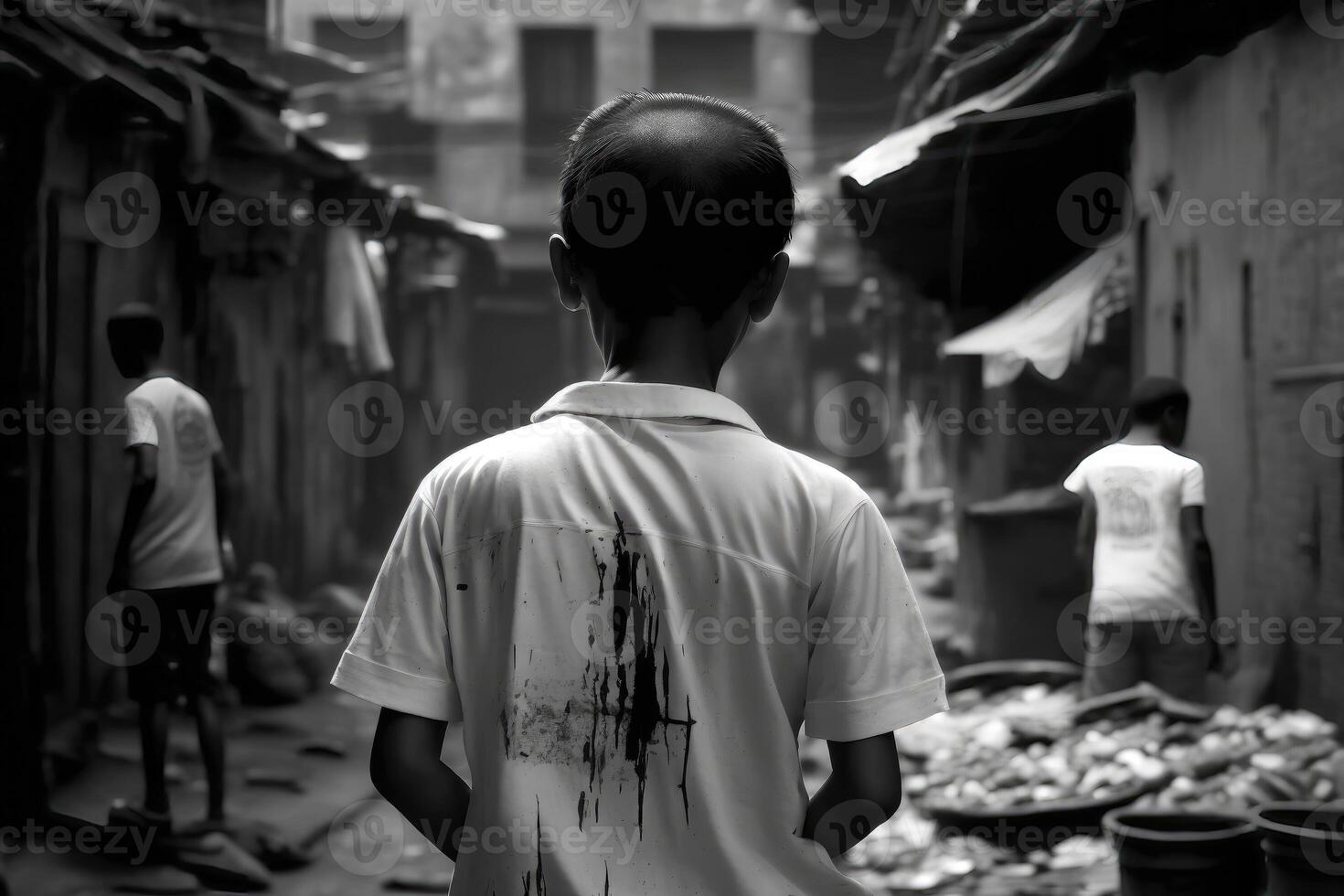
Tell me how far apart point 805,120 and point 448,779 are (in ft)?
81.7

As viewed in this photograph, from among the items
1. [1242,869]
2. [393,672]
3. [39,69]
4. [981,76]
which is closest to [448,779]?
[393,672]

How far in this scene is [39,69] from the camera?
585 centimetres

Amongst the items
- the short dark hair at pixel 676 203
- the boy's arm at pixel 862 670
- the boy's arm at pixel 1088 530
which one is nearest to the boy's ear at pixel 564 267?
the short dark hair at pixel 676 203

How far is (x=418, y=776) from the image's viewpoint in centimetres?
149

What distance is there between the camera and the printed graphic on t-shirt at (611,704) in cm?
143

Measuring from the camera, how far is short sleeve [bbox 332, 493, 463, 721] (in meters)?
1.48

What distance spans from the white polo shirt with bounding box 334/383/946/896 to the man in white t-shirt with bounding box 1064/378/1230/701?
139 centimetres

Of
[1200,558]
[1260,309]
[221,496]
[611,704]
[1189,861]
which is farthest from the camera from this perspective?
[221,496]

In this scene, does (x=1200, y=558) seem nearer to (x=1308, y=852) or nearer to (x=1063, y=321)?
(x=1063, y=321)

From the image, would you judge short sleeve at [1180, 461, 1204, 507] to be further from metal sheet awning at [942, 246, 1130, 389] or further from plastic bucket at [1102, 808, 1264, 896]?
plastic bucket at [1102, 808, 1264, 896]

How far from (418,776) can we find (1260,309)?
12.8 feet

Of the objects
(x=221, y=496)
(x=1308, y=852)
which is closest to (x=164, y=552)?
(x=221, y=496)

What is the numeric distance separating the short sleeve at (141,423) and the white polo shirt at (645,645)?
448cm

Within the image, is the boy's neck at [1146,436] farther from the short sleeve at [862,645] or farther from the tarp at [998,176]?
the tarp at [998,176]
